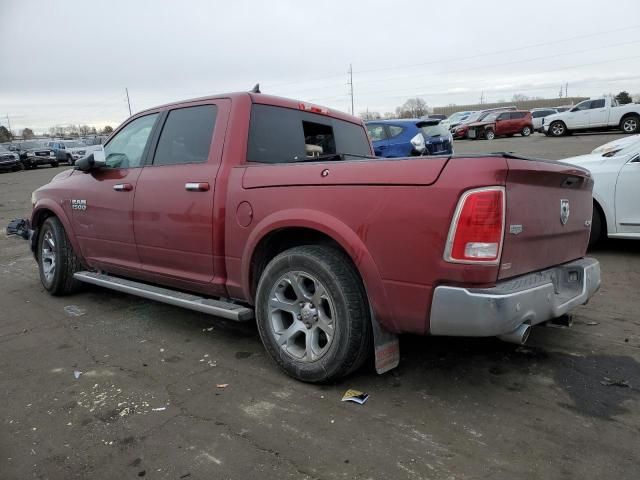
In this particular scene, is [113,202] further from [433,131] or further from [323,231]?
[433,131]

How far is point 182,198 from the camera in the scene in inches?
148

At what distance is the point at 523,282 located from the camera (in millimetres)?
2729

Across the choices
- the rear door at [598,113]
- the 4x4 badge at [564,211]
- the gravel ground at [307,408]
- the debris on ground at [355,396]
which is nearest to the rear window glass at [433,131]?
the gravel ground at [307,408]

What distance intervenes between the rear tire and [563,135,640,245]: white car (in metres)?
19.7

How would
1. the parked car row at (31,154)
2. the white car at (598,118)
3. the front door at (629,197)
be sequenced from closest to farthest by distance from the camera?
the front door at (629,197), the white car at (598,118), the parked car row at (31,154)

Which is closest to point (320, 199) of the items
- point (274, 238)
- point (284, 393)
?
point (274, 238)

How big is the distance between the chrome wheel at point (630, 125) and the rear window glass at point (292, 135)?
2275cm

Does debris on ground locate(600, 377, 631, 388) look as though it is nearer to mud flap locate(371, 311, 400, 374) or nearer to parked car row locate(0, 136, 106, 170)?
mud flap locate(371, 311, 400, 374)

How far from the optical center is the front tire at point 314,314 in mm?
2939

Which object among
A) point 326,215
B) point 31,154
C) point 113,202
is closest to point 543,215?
point 326,215

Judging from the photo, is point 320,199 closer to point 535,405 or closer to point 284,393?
point 284,393

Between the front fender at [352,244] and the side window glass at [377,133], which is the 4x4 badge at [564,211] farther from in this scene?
the side window glass at [377,133]

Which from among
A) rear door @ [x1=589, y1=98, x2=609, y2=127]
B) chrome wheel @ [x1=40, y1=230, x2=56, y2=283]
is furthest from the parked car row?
rear door @ [x1=589, y1=98, x2=609, y2=127]

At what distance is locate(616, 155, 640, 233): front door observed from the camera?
570 cm
